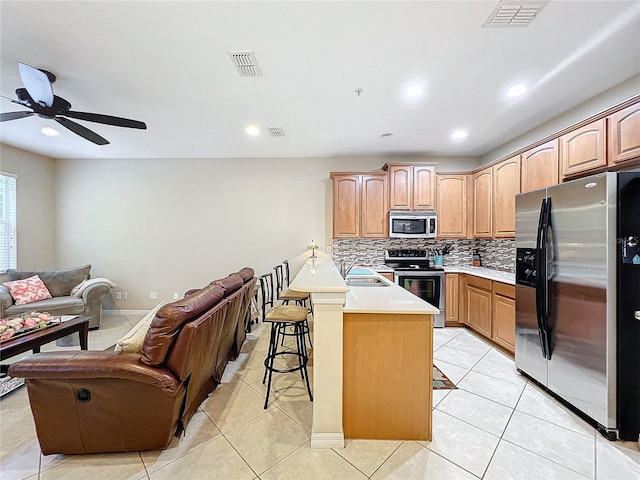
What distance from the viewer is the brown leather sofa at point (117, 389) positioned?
1476mm

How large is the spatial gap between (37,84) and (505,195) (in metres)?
4.91

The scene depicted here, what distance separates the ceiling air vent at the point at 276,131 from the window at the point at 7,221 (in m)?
4.23

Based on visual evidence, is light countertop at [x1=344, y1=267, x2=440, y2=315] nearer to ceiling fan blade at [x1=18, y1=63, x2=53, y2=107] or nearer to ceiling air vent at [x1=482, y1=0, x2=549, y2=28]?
ceiling air vent at [x1=482, y1=0, x2=549, y2=28]

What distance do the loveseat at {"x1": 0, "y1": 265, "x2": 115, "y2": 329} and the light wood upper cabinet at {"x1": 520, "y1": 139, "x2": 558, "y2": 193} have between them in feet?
19.9

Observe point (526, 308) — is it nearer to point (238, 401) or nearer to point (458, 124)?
point (458, 124)

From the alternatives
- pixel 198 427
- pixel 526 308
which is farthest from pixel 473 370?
pixel 198 427

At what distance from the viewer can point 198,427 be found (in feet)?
6.13

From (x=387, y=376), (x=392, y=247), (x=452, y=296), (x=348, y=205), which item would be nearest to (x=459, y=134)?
(x=348, y=205)

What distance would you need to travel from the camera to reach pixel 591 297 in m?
1.85

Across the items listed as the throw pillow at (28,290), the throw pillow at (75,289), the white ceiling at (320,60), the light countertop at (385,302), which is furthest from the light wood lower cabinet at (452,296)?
the throw pillow at (28,290)

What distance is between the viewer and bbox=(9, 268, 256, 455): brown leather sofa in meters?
1.48

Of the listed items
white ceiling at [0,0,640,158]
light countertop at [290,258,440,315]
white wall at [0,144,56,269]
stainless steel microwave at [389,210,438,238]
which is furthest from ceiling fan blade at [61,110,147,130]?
stainless steel microwave at [389,210,438,238]

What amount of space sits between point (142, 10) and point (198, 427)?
9.35 feet

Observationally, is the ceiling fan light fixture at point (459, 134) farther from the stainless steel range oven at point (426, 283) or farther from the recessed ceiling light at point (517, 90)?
the stainless steel range oven at point (426, 283)
